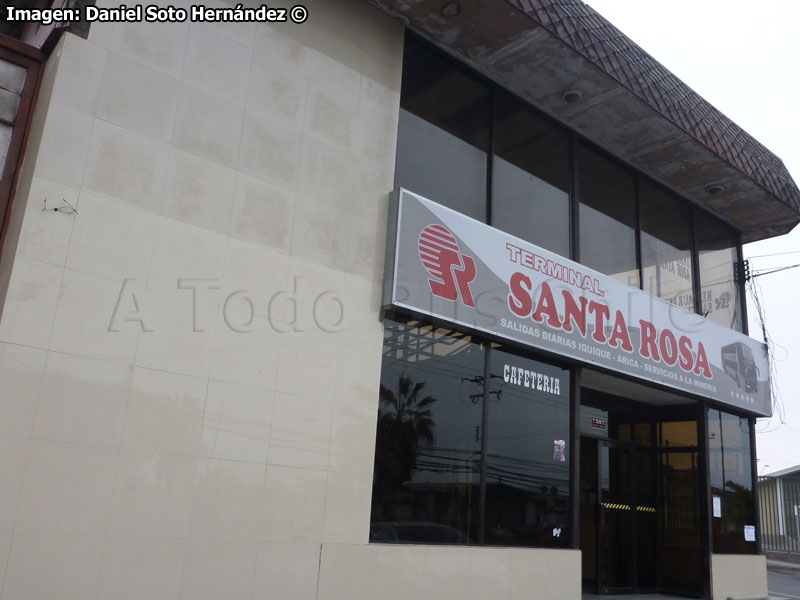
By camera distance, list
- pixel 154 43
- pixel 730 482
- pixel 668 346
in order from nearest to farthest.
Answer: pixel 154 43 → pixel 668 346 → pixel 730 482

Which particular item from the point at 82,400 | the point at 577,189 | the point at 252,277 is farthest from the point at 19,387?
the point at 577,189

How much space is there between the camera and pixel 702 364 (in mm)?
11539

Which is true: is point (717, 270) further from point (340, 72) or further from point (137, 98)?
point (137, 98)

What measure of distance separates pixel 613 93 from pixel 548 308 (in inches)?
127

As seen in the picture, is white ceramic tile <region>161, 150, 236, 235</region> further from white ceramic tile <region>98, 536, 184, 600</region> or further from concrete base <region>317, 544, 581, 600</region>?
concrete base <region>317, 544, 581, 600</region>

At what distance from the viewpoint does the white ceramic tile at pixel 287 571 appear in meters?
6.37

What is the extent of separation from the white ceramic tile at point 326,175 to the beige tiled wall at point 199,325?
25 mm

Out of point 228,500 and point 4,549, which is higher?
point 228,500

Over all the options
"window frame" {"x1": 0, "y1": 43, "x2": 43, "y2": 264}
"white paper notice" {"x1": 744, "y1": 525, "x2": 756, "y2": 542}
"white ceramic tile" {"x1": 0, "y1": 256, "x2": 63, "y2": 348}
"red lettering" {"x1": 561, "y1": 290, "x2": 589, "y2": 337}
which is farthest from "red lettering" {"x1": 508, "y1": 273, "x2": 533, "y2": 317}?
"white paper notice" {"x1": 744, "y1": 525, "x2": 756, "y2": 542}

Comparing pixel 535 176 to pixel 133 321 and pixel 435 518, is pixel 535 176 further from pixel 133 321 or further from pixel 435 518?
pixel 133 321

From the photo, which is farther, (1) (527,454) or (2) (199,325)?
(1) (527,454)

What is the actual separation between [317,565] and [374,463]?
117cm

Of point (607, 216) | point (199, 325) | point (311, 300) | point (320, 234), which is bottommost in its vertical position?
point (199, 325)

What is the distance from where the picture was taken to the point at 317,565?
6707 millimetres
